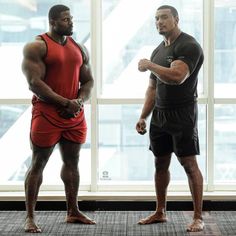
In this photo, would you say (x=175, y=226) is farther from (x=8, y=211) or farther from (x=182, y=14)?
(x=182, y=14)

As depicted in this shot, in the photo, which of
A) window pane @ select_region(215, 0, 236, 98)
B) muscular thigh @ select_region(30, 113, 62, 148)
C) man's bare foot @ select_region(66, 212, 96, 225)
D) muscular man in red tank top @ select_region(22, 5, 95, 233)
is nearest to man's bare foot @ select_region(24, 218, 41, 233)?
muscular man in red tank top @ select_region(22, 5, 95, 233)

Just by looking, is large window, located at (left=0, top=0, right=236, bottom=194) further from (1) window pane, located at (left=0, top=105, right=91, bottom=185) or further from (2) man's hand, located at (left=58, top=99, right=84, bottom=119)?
(2) man's hand, located at (left=58, top=99, right=84, bottom=119)

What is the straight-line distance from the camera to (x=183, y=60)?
3.56 meters

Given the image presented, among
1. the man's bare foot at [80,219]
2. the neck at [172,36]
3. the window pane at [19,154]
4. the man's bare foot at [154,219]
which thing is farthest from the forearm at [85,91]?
the man's bare foot at [154,219]

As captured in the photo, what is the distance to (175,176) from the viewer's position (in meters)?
4.65

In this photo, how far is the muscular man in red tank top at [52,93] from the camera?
144 inches

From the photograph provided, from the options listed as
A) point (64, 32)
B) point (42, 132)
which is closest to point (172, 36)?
point (64, 32)

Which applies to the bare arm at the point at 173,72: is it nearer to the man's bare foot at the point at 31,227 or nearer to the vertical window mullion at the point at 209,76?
the vertical window mullion at the point at 209,76

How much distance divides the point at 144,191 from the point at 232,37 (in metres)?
1.51

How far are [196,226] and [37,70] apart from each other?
1538 mm

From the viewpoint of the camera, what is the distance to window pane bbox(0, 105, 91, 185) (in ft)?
15.1

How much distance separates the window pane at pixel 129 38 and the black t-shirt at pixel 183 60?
0.75 metres

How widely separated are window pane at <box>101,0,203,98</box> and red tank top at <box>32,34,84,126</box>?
81cm

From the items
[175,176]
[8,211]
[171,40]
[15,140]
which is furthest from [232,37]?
[8,211]
